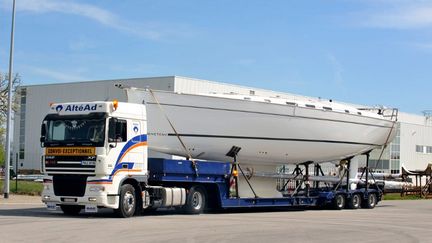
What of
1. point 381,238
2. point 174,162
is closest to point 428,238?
point 381,238

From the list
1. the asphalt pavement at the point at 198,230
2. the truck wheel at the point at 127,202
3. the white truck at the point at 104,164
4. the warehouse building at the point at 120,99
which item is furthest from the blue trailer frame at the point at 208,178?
the warehouse building at the point at 120,99

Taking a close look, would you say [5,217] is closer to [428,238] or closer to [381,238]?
[381,238]

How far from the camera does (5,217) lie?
17688 mm

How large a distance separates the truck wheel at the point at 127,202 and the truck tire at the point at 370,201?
13.4 meters

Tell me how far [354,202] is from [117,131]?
44.2 feet

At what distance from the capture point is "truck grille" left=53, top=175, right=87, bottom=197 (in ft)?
59.8

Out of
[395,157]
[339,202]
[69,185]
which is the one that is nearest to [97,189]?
[69,185]

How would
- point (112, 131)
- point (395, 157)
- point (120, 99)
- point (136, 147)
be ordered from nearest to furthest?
1. point (112, 131)
2. point (136, 147)
3. point (120, 99)
4. point (395, 157)

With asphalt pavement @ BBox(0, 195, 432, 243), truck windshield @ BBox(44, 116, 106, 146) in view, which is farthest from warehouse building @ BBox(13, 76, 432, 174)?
asphalt pavement @ BBox(0, 195, 432, 243)

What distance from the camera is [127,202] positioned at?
61.5ft

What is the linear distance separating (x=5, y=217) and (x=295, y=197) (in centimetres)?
1149

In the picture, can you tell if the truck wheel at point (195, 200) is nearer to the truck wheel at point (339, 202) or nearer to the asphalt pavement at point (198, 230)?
the asphalt pavement at point (198, 230)

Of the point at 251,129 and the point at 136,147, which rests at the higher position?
the point at 251,129

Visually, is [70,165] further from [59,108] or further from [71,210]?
[71,210]
